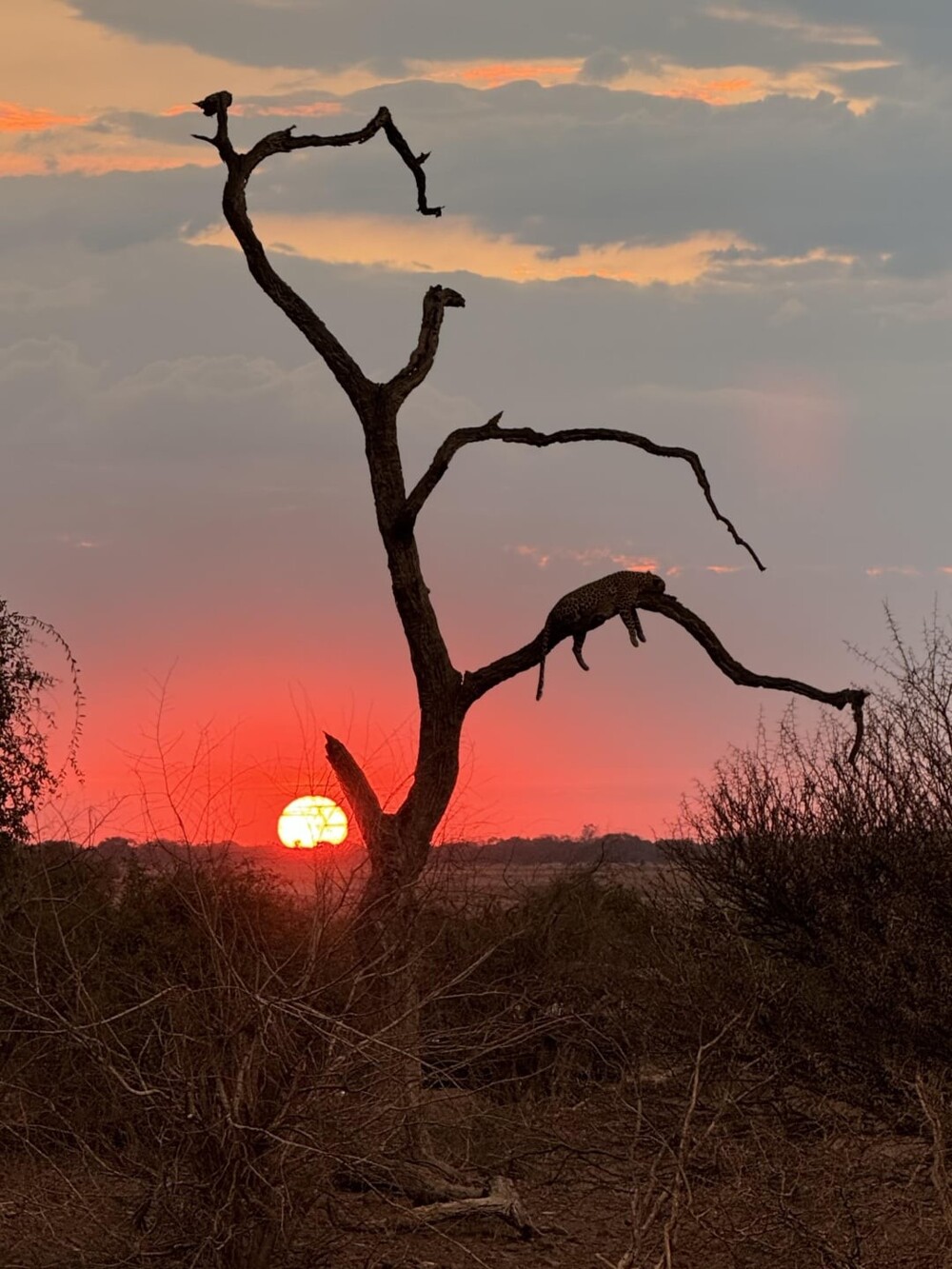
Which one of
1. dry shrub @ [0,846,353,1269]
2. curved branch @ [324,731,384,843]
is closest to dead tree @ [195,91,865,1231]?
curved branch @ [324,731,384,843]

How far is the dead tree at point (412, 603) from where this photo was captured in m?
11.7

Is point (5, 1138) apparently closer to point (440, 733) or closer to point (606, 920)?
point (440, 733)

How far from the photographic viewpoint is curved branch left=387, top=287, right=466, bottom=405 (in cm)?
1271

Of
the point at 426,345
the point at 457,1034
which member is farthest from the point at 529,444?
the point at 457,1034

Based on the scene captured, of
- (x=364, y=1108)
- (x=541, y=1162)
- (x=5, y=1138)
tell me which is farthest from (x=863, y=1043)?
(x=5, y=1138)

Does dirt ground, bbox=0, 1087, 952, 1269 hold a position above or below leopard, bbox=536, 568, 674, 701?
below

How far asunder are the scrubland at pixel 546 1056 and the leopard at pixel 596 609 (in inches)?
73.7

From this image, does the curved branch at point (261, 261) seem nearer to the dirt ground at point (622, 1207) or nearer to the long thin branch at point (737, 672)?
the long thin branch at point (737, 672)

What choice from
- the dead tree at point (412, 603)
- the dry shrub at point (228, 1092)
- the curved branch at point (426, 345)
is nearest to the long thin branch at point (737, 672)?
the dead tree at point (412, 603)

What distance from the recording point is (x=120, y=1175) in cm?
902

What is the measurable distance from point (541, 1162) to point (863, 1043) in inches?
108

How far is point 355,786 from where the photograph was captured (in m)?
12.0

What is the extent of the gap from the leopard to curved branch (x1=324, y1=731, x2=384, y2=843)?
1482 millimetres

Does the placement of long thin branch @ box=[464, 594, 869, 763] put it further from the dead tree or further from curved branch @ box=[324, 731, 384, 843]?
curved branch @ box=[324, 731, 384, 843]
